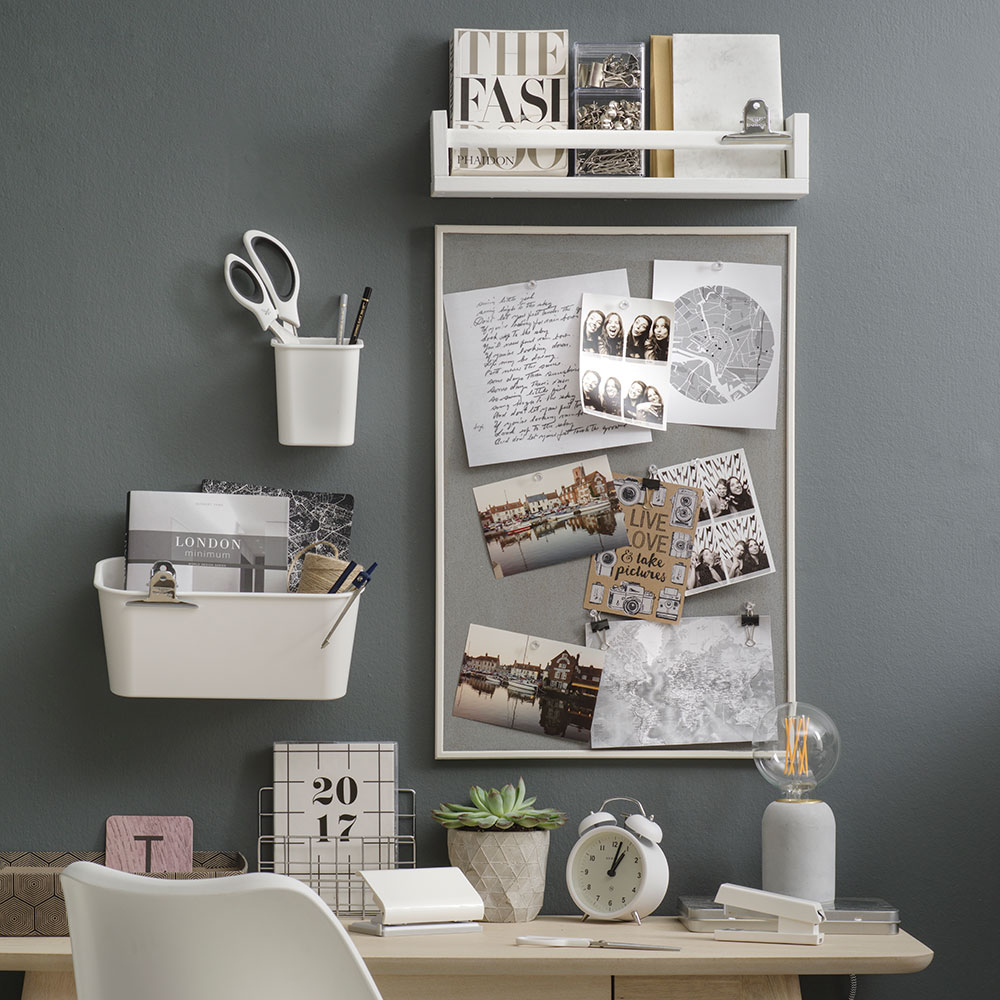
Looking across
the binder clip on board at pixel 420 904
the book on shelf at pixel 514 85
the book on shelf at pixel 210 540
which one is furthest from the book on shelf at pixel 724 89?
the binder clip on board at pixel 420 904

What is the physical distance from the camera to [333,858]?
167cm

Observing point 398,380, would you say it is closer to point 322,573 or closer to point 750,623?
point 322,573

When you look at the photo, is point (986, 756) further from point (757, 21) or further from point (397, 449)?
point (757, 21)

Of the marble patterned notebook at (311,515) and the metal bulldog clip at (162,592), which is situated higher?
the marble patterned notebook at (311,515)

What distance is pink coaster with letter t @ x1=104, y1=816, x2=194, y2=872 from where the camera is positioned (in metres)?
1.67

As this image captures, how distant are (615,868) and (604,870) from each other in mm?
17

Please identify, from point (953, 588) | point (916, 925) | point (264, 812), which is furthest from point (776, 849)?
point (264, 812)

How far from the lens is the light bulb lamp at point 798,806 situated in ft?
5.24

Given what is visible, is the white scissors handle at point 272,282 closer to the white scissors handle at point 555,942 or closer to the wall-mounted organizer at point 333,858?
the wall-mounted organizer at point 333,858

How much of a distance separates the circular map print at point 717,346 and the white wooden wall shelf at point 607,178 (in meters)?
0.17

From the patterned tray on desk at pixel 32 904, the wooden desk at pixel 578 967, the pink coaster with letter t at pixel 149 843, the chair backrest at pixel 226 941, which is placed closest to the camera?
the chair backrest at pixel 226 941

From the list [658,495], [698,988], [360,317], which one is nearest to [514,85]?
[360,317]

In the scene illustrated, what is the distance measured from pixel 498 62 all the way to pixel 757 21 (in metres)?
0.43

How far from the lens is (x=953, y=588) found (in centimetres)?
177
